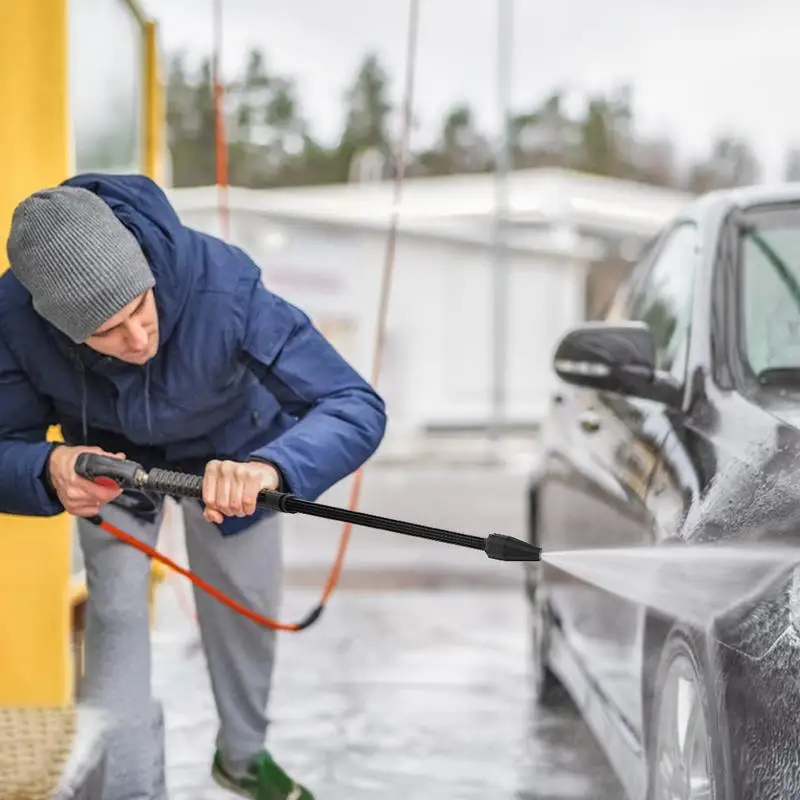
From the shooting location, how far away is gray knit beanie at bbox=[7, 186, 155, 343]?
233 centimetres

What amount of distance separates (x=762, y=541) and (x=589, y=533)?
49.6 inches

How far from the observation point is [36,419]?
109 inches

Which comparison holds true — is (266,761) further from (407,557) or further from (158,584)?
(407,557)

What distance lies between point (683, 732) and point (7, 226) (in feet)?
6.08

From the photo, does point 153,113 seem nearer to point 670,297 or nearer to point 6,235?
point 6,235

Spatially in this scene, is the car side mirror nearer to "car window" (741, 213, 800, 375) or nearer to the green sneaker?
"car window" (741, 213, 800, 375)

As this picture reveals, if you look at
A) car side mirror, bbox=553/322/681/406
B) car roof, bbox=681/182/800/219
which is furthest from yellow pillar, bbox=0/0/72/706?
car roof, bbox=681/182/800/219

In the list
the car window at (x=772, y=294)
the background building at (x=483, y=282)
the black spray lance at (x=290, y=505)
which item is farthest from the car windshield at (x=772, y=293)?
the background building at (x=483, y=282)

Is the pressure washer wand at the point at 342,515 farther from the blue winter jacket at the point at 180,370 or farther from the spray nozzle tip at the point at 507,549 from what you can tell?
the blue winter jacket at the point at 180,370

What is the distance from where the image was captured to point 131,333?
95.7 inches

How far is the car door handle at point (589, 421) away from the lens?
346cm

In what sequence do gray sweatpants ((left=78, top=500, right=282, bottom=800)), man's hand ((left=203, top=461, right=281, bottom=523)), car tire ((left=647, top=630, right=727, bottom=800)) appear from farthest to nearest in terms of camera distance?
gray sweatpants ((left=78, top=500, right=282, bottom=800)) < man's hand ((left=203, top=461, right=281, bottom=523)) < car tire ((left=647, top=630, right=727, bottom=800))

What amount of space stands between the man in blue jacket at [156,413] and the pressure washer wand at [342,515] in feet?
0.16

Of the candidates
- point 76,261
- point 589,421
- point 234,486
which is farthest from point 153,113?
point 234,486
